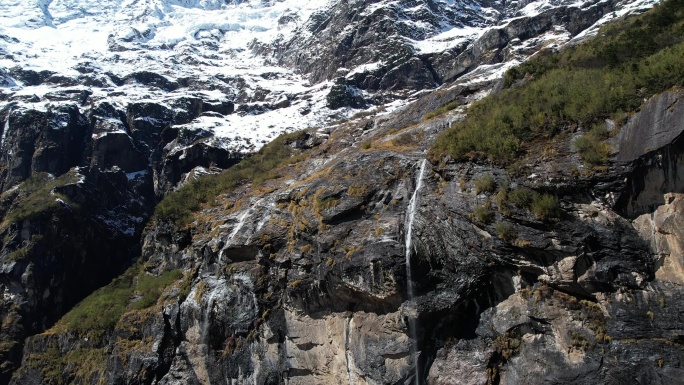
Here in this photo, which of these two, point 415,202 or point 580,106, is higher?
point 580,106

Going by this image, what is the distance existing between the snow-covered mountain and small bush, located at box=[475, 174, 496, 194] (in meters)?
50.4

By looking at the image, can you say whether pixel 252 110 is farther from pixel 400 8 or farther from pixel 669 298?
pixel 669 298

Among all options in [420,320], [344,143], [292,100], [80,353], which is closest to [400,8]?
[292,100]

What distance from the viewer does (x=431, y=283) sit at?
2444 centimetres

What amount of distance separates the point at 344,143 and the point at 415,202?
84.1 ft

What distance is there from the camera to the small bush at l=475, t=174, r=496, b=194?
24000 millimetres

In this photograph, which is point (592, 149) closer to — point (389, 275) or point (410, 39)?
point (389, 275)

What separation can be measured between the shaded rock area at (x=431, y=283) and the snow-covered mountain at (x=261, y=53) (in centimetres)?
4804

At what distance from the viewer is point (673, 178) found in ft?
62.6

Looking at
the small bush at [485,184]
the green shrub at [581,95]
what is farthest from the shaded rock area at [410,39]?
the small bush at [485,184]

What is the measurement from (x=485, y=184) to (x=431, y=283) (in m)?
5.08

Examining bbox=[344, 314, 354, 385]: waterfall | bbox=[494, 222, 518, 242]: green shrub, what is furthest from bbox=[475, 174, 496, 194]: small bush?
bbox=[344, 314, 354, 385]: waterfall

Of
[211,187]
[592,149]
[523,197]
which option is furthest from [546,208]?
[211,187]

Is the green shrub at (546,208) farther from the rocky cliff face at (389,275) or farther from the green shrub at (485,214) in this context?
the green shrub at (485,214)
